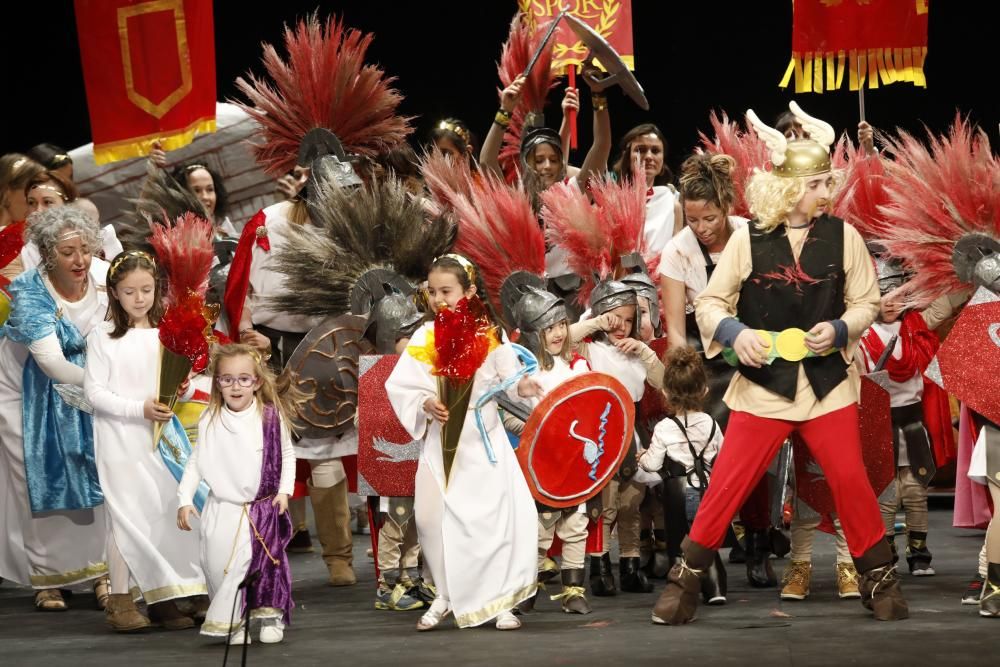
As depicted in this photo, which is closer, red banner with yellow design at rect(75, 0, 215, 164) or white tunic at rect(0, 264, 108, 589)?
white tunic at rect(0, 264, 108, 589)

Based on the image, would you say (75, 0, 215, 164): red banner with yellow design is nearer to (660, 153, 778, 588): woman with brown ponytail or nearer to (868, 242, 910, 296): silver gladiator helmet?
(660, 153, 778, 588): woman with brown ponytail

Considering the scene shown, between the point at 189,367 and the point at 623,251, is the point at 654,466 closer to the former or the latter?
the point at 623,251

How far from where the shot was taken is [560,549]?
5.88 metres

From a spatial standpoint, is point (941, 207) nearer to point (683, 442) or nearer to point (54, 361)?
point (683, 442)

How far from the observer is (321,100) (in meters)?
6.80

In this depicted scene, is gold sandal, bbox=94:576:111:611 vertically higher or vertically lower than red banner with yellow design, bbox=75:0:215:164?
lower

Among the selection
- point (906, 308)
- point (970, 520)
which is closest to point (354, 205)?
point (906, 308)

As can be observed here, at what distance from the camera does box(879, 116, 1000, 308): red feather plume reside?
536 centimetres

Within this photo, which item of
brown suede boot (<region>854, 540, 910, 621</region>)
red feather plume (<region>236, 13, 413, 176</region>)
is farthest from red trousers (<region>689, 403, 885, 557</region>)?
red feather plume (<region>236, 13, 413, 176</region>)

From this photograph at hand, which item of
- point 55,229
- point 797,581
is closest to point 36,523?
point 55,229

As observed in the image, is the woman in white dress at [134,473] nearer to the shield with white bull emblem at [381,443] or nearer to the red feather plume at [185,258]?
the red feather plume at [185,258]

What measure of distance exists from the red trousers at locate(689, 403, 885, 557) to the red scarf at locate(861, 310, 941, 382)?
4.06ft

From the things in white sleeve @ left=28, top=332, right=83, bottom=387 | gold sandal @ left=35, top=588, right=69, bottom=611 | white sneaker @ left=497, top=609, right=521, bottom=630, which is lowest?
gold sandal @ left=35, top=588, right=69, bottom=611

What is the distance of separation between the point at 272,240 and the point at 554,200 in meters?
1.28
